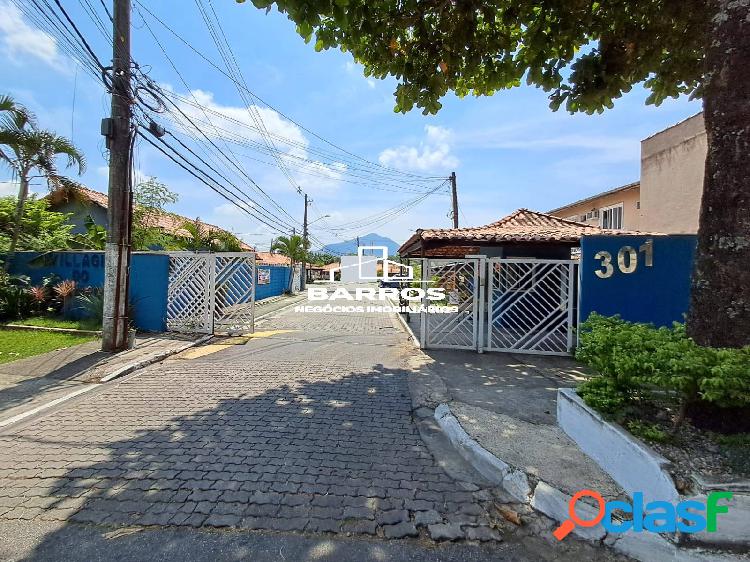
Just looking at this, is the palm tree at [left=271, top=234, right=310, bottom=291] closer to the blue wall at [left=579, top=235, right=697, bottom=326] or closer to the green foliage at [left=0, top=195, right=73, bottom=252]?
the green foliage at [left=0, top=195, right=73, bottom=252]

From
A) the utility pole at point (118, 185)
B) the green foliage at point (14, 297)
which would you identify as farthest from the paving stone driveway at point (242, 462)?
the green foliage at point (14, 297)

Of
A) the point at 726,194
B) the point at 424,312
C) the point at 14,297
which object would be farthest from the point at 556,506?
the point at 14,297

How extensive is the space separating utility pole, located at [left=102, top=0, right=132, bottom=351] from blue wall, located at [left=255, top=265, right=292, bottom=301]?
36.8 feet

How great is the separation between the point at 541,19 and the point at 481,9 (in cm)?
84

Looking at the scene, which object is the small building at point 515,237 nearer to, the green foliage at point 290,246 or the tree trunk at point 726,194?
the tree trunk at point 726,194

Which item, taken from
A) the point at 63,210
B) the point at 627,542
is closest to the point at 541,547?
the point at 627,542

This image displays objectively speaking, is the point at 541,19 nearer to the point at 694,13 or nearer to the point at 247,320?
the point at 694,13

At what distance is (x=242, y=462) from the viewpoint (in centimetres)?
302

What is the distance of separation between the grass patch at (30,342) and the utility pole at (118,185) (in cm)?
121

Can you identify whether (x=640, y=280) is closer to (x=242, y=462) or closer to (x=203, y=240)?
(x=242, y=462)

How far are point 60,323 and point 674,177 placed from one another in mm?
16333

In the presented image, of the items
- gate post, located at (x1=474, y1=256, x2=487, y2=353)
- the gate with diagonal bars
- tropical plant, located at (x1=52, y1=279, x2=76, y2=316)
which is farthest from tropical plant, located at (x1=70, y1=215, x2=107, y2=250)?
gate post, located at (x1=474, y1=256, x2=487, y2=353)

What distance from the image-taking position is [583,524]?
2303mm

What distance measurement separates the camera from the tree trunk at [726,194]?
8.61 feet
